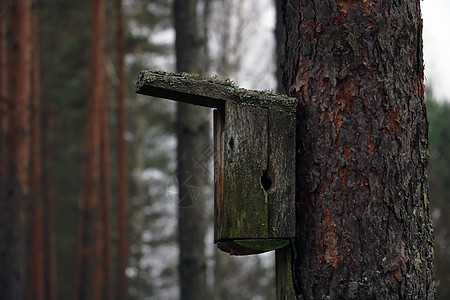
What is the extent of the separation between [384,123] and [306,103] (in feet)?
0.93

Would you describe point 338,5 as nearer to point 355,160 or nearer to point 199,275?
point 355,160

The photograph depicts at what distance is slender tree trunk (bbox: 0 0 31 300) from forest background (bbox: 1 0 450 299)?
507 millimetres

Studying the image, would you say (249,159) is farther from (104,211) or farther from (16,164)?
(104,211)

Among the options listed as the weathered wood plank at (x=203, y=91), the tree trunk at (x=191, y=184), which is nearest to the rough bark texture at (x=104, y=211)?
the tree trunk at (x=191, y=184)

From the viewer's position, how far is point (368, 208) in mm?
1755

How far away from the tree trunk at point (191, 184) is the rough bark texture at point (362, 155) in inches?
168

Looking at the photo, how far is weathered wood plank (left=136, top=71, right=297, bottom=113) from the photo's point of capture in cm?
185

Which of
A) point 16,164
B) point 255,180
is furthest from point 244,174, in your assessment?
point 16,164

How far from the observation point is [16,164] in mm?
8805

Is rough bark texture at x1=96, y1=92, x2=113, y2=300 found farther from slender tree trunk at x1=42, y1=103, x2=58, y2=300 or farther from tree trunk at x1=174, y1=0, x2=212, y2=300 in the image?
tree trunk at x1=174, y1=0, x2=212, y2=300

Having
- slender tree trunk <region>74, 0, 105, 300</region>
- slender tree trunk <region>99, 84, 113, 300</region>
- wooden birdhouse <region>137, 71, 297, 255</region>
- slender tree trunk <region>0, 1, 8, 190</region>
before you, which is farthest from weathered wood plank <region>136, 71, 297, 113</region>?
slender tree trunk <region>99, 84, 113, 300</region>

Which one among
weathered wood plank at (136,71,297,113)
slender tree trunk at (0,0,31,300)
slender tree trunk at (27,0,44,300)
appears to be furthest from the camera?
slender tree trunk at (27,0,44,300)

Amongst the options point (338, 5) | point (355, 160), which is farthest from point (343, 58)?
point (355, 160)

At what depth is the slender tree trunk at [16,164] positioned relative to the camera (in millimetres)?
8391
